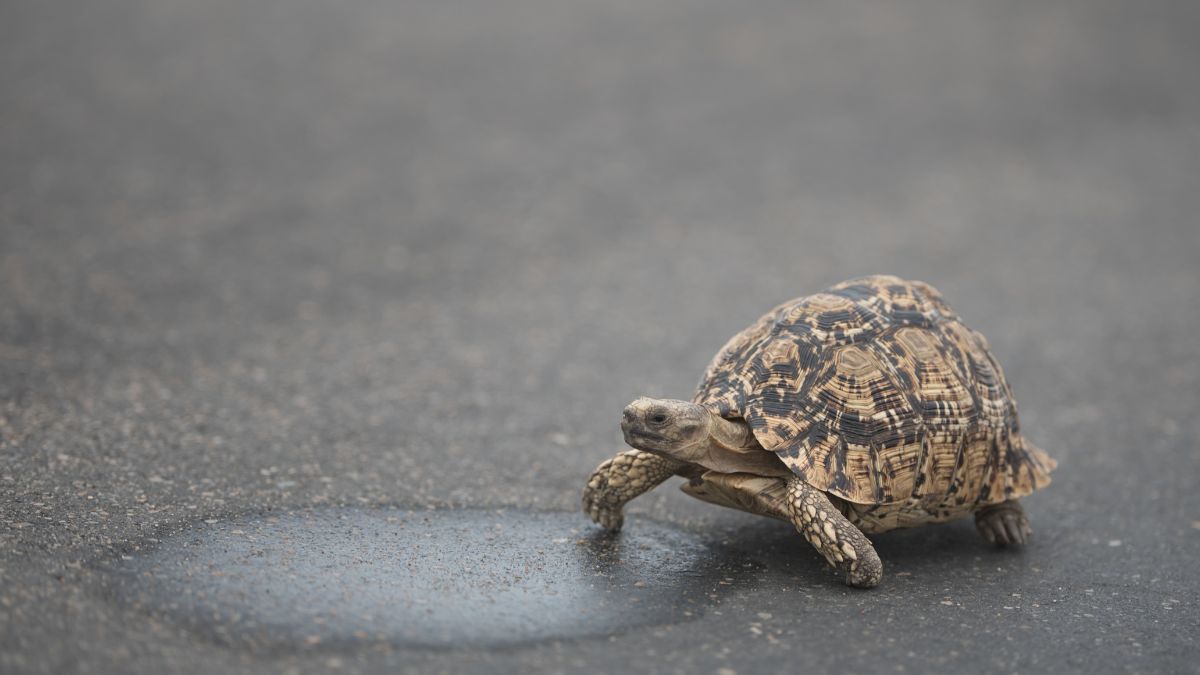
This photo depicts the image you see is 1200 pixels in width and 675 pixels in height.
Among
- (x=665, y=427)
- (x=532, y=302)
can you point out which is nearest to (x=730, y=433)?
(x=665, y=427)

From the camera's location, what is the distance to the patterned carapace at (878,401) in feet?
15.2

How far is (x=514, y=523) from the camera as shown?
16.8 feet

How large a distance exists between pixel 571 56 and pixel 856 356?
33.1ft

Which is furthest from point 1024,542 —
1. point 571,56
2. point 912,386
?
point 571,56

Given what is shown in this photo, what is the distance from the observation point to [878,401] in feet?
15.5

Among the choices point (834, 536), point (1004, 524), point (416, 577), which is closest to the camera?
point (416, 577)

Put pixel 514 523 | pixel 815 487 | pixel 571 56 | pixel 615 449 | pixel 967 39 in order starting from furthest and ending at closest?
pixel 967 39
pixel 571 56
pixel 615 449
pixel 514 523
pixel 815 487

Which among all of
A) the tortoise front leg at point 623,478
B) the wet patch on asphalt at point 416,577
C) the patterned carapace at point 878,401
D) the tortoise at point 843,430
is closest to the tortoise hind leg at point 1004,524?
the tortoise at point 843,430

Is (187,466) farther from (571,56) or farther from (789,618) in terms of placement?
(571,56)

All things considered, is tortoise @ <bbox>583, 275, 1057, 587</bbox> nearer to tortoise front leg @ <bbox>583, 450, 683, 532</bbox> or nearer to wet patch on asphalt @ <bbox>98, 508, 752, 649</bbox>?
tortoise front leg @ <bbox>583, 450, 683, 532</bbox>

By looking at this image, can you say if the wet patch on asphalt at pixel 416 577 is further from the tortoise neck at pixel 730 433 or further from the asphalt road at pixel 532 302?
the tortoise neck at pixel 730 433

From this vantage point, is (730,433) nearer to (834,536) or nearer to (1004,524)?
(834,536)

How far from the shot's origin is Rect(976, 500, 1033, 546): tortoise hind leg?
207 inches

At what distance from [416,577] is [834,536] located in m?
1.64
